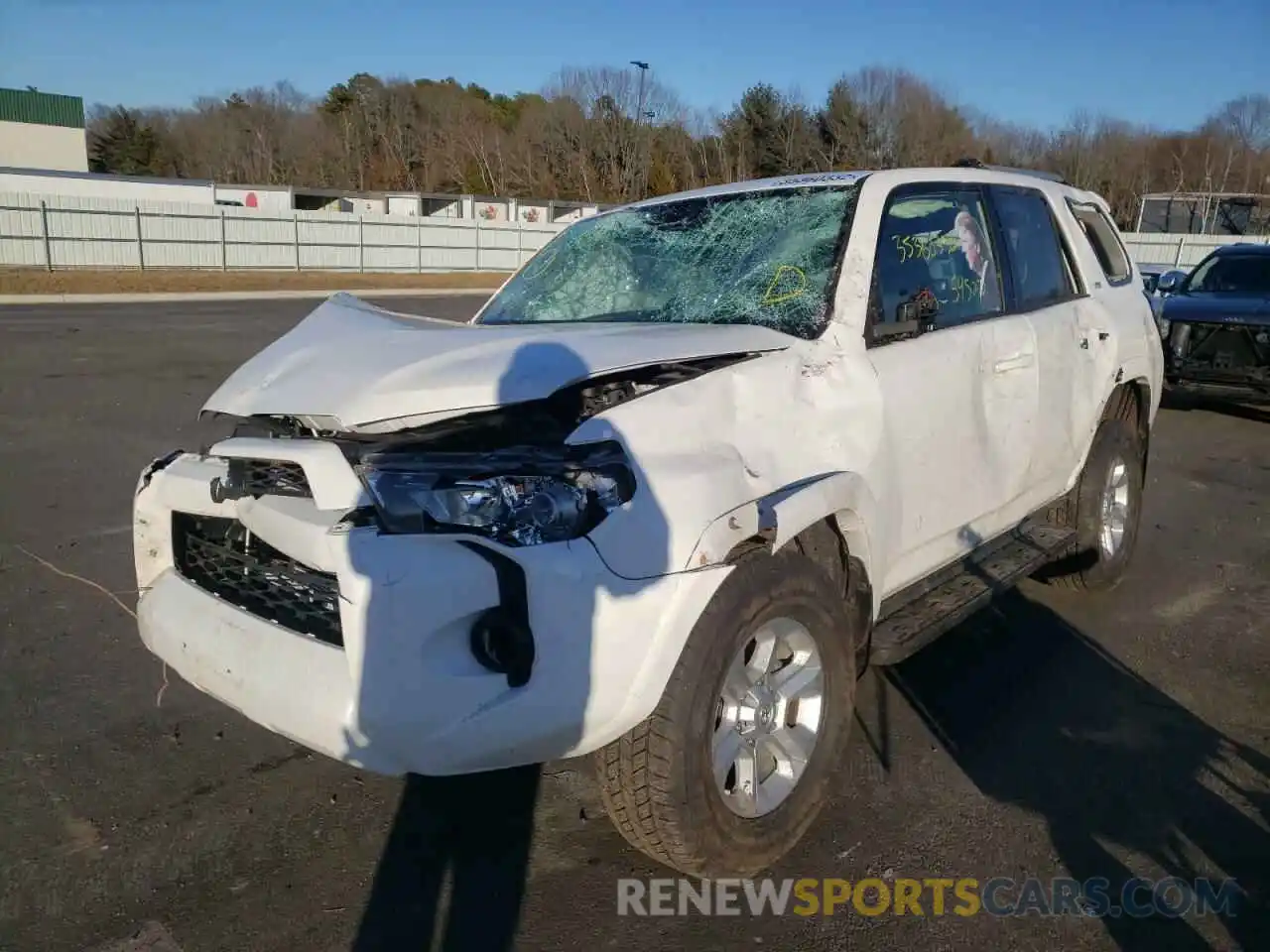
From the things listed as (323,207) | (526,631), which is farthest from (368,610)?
(323,207)

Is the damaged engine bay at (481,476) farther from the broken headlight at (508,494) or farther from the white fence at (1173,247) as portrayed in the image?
the white fence at (1173,247)

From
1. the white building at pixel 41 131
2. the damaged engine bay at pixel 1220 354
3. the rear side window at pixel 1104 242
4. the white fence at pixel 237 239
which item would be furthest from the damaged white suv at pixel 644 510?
the white building at pixel 41 131

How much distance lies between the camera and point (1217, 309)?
34.3ft

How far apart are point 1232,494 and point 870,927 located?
629cm

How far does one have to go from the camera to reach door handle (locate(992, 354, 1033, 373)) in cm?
407

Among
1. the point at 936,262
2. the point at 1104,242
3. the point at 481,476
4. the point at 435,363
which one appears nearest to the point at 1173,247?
the point at 1104,242

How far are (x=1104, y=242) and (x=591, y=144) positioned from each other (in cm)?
6171

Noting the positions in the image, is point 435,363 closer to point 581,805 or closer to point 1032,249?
point 581,805

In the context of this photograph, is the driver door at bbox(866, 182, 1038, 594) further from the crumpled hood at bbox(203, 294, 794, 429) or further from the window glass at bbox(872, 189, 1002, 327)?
the crumpled hood at bbox(203, 294, 794, 429)

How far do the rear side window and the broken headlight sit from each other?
3.72m

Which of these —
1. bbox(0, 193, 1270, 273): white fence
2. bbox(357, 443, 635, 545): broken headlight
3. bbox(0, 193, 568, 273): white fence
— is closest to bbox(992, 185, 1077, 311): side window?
bbox(357, 443, 635, 545): broken headlight

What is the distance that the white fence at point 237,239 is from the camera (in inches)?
1172

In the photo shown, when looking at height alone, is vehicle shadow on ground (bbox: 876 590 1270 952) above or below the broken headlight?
below

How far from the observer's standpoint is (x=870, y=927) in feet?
9.02
